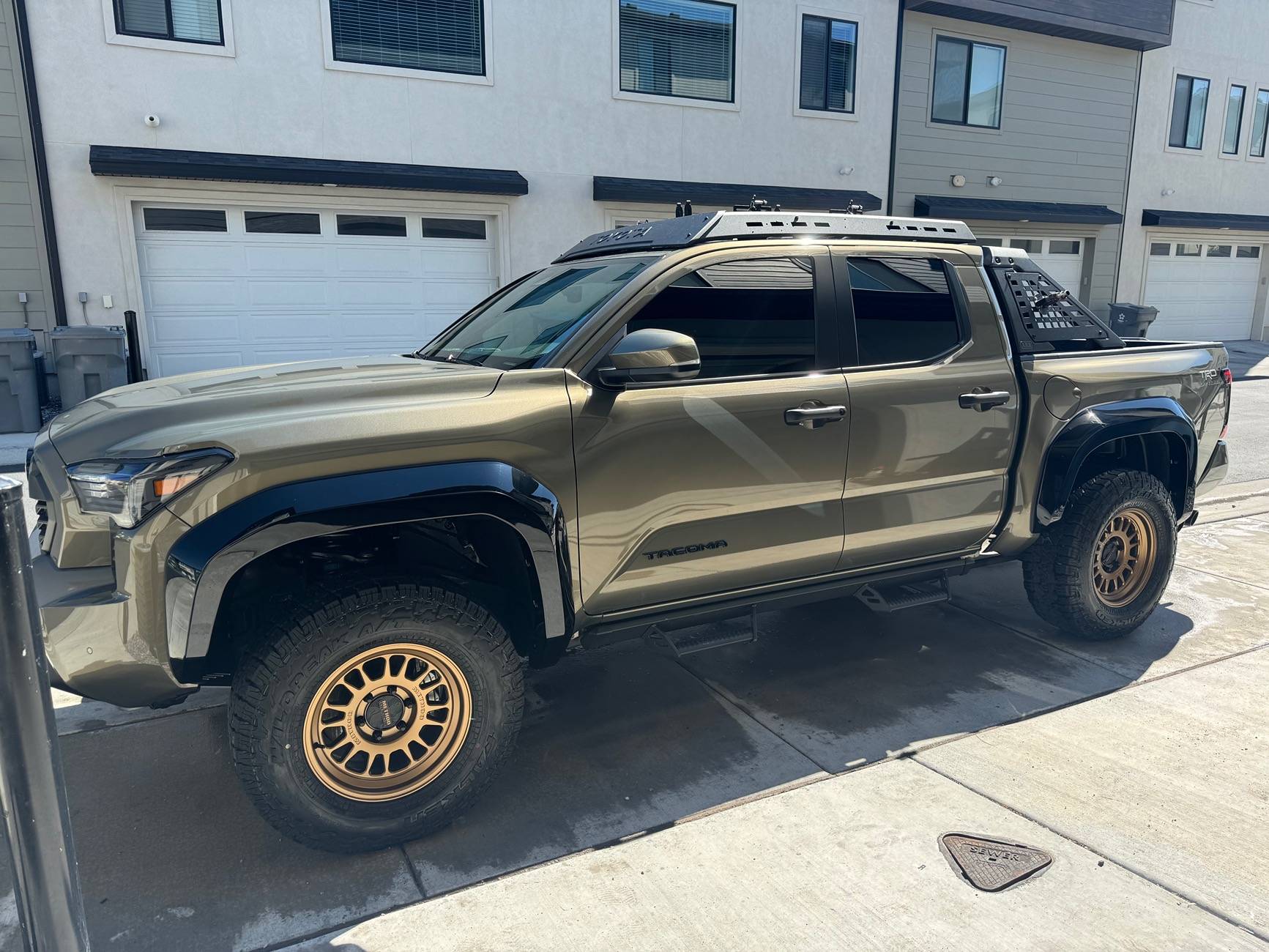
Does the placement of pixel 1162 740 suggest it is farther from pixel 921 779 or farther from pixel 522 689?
pixel 522 689

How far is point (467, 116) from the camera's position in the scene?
42.3ft

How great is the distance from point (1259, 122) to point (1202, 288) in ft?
13.6

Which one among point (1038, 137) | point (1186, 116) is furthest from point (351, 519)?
point (1186, 116)

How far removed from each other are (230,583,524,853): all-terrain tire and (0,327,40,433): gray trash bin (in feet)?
31.2

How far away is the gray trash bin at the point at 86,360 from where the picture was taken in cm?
1034

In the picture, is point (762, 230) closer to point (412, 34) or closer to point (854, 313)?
point (854, 313)

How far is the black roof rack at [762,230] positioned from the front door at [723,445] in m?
0.11

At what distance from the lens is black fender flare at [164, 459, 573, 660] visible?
2578 millimetres

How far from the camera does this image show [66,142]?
10.9m

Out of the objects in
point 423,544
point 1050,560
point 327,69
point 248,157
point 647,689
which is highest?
point 327,69

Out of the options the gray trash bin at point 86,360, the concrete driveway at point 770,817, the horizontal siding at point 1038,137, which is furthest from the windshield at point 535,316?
the horizontal siding at point 1038,137

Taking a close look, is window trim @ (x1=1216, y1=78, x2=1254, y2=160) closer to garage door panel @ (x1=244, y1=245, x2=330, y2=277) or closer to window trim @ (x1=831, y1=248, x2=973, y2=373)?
garage door panel @ (x1=244, y1=245, x2=330, y2=277)

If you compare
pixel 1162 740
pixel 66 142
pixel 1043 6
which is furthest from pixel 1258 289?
pixel 66 142

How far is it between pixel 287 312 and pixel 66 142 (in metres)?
3.14
